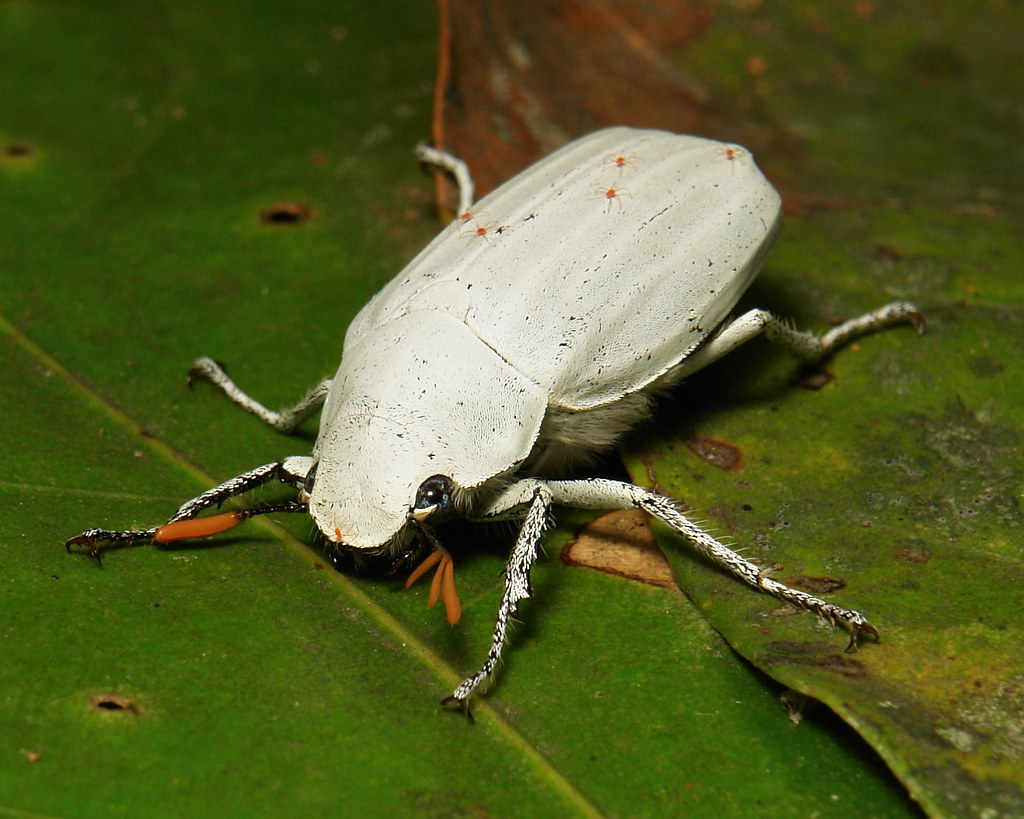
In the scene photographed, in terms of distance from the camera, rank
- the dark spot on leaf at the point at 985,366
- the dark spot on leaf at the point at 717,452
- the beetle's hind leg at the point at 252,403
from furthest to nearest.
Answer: the dark spot on leaf at the point at 985,366 < the beetle's hind leg at the point at 252,403 < the dark spot on leaf at the point at 717,452

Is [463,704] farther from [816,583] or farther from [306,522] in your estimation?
[816,583]

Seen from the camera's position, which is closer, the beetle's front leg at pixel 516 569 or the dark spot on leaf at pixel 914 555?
the beetle's front leg at pixel 516 569

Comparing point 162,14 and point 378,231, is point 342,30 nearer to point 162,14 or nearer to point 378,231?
point 162,14

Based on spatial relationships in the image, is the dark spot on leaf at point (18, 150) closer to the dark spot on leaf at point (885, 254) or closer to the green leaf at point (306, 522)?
Result: the green leaf at point (306, 522)

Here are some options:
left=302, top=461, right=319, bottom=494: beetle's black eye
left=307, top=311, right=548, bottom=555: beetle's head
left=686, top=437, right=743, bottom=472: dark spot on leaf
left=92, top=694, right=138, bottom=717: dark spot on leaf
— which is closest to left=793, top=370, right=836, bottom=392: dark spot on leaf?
left=686, top=437, right=743, bottom=472: dark spot on leaf

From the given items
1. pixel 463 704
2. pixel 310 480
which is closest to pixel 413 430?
pixel 310 480

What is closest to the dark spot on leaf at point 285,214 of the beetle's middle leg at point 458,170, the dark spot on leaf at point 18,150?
the beetle's middle leg at point 458,170
